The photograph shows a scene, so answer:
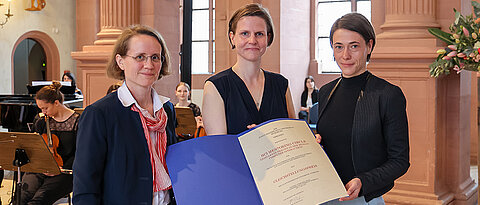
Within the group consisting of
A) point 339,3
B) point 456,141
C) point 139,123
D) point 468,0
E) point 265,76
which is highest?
point 339,3

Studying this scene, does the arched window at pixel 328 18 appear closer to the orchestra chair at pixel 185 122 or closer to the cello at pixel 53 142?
the orchestra chair at pixel 185 122

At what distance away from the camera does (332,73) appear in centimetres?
1442

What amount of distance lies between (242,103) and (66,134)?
3.79m

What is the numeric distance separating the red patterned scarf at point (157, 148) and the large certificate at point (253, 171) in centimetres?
14

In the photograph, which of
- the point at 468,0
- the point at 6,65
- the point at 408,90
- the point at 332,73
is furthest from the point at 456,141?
the point at 6,65

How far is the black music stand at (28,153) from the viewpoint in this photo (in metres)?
4.59

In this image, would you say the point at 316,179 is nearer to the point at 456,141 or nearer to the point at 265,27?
the point at 265,27

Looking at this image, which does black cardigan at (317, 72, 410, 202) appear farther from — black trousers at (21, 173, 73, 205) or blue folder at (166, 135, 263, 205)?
black trousers at (21, 173, 73, 205)

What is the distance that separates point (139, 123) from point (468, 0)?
4971mm

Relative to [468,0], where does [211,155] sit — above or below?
below

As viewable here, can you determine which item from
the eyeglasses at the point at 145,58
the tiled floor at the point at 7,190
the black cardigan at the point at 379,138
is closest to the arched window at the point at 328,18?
the tiled floor at the point at 7,190

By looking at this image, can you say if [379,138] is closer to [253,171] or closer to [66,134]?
[253,171]

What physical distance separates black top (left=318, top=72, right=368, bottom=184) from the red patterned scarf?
746mm

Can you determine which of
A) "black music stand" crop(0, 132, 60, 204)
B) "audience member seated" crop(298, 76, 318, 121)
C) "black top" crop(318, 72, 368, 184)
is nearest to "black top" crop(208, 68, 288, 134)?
"black top" crop(318, 72, 368, 184)
